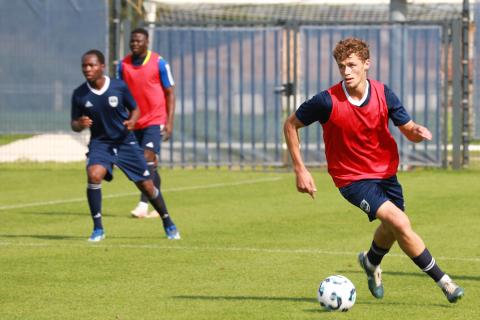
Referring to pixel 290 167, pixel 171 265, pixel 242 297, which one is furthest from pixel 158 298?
pixel 290 167

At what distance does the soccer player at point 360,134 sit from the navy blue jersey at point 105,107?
436 centimetres

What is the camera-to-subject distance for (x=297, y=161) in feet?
28.8

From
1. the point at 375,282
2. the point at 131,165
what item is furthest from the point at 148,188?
the point at 375,282

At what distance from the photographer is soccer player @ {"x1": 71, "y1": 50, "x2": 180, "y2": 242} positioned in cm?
1277

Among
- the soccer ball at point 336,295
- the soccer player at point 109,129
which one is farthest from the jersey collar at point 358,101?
the soccer player at point 109,129

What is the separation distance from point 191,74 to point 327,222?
8.57 m

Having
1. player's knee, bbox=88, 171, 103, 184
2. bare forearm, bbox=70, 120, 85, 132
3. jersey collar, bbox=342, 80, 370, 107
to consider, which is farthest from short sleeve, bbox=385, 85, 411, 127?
player's knee, bbox=88, 171, 103, 184

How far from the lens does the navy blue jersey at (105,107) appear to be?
1295 centimetres

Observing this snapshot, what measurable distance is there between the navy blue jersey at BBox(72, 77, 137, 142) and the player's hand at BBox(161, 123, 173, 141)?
201 cm

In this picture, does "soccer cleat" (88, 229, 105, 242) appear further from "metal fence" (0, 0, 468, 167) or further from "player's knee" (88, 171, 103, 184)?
"metal fence" (0, 0, 468, 167)

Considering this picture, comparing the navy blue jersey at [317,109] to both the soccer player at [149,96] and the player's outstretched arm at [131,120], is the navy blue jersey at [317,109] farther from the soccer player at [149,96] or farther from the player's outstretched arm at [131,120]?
the soccer player at [149,96]

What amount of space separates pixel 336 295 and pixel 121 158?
5.11m

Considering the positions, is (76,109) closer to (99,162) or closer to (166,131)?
(99,162)

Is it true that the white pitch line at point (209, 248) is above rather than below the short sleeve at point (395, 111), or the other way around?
A: below
